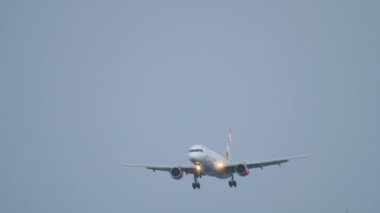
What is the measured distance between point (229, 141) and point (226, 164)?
20787 millimetres

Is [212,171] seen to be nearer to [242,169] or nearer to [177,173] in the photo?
[242,169]

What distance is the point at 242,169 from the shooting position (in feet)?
248

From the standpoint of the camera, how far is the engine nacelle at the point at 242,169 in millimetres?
75438

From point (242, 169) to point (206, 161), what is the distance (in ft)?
18.3

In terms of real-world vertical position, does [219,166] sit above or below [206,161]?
below

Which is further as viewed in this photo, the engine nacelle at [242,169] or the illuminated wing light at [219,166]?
the engine nacelle at [242,169]

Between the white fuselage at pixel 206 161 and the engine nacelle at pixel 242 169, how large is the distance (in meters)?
1.75

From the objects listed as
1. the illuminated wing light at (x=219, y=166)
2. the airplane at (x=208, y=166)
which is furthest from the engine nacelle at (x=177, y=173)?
the illuminated wing light at (x=219, y=166)

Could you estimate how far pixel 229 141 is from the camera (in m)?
97.1

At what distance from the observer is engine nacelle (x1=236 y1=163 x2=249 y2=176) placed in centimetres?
7544

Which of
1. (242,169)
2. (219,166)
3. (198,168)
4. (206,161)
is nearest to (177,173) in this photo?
(198,168)

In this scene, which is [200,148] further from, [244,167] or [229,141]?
[229,141]

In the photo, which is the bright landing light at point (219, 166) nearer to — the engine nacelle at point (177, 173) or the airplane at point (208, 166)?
the airplane at point (208, 166)

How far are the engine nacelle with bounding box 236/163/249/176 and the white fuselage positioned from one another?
1.75 metres
